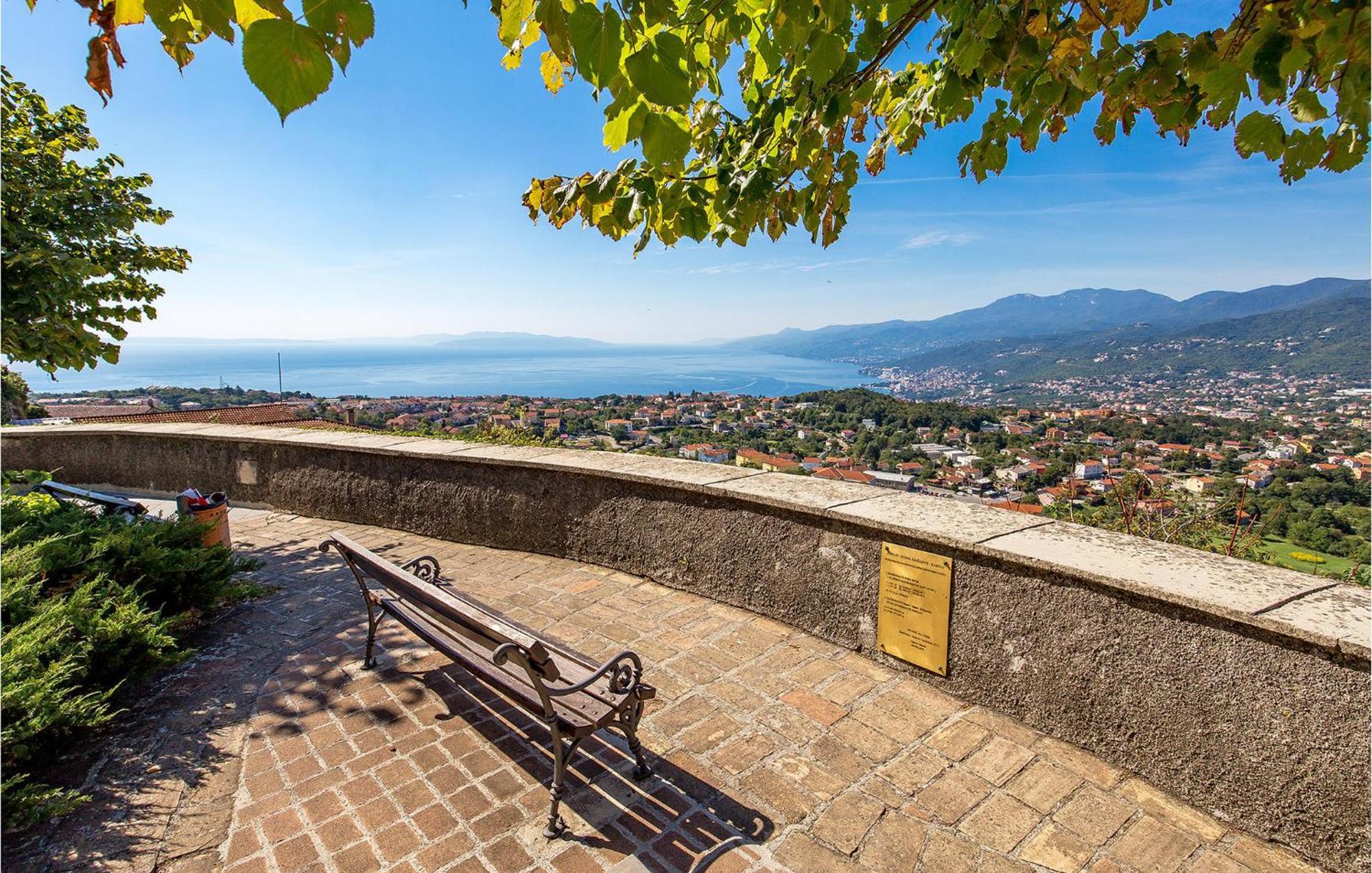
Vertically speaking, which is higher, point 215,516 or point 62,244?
point 62,244

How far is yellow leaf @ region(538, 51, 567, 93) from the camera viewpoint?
2.73 m

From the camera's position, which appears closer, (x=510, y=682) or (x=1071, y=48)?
(x=1071, y=48)

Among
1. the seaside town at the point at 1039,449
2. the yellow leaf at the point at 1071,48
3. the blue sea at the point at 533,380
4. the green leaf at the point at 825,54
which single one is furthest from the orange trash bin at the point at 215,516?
the blue sea at the point at 533,380

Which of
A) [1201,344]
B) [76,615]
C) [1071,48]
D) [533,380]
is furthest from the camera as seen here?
[533,380]

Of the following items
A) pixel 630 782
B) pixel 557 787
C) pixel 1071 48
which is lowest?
pixel 630 782

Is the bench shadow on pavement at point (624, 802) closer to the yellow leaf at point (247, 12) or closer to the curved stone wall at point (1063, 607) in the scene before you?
the curved stone wall at point (1063, 607)

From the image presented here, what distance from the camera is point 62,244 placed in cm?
654

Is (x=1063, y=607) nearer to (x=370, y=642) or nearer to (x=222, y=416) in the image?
(x=370, y=642)

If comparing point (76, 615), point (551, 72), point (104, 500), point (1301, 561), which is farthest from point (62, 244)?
point (1301, 561)

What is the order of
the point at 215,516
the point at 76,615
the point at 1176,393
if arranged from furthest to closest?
the point at 1176,393 < the point at 215,516 < the point at 76,615

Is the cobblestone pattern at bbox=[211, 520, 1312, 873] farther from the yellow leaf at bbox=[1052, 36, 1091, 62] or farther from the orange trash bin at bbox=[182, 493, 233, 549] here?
the yellow leaf at bbox=[1052, 36, 1091, 62]

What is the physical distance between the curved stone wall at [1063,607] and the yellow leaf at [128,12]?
3261mm

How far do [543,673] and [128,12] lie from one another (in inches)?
87.0

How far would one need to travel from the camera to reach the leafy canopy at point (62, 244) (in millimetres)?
5867
